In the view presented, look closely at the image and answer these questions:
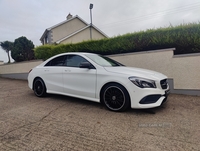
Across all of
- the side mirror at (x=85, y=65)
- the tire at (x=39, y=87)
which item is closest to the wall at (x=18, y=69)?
the tire at (x=39, y=87)

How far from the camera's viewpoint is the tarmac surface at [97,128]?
2033 mm

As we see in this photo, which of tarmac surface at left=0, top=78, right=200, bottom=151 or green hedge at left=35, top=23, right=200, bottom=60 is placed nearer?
tarmac surface at left=0, top=78, right=200, bottom=151

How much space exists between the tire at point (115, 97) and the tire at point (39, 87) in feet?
7.30

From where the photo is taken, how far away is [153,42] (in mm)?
5547

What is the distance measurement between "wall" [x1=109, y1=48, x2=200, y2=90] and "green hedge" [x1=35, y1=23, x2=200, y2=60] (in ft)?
1.14

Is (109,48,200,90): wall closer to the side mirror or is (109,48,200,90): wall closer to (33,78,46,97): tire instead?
the side mirror

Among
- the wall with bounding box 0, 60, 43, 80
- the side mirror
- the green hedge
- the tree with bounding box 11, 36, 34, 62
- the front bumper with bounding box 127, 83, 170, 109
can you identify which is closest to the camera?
the front bumper with bounding box 127, 83, 170, 109

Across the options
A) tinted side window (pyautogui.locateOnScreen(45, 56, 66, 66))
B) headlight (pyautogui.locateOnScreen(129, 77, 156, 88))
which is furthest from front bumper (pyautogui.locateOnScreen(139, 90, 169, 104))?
tinted side window (pyautogui.locateOnScreen(45, 56, 66, 66))

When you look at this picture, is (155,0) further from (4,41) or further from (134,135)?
(4,41)

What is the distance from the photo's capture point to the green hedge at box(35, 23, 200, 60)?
195 inches

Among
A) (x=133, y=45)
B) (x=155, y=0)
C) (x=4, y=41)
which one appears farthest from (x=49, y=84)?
(x=4, y=41)

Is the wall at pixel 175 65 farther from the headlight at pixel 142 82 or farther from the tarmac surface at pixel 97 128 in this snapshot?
the headlight at pixel 142 82

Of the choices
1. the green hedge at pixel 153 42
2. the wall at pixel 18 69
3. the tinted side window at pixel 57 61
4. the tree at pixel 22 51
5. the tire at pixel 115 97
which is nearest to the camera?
the tire at pixel 115 97

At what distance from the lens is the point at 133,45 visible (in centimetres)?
597
